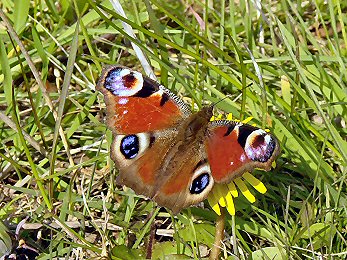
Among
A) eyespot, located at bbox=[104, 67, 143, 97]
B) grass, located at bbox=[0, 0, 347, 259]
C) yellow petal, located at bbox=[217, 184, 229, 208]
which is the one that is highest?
eyespot, located at bbox=[104, 67, 143, 97]

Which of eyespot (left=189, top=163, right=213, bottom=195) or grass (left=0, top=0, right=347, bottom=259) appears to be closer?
eyespot (left=189, top=163, right=213, bottom=195)

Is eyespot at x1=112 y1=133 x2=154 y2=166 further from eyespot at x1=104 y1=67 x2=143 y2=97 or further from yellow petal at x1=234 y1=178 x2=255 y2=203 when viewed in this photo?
yellow petal at x1=234 y1=178 x2=255 y2=203

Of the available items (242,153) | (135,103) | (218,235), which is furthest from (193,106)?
(242,153)

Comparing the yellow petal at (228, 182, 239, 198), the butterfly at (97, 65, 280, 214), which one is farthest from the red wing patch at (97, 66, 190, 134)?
the yellow petal at (228, 182, 239, 198)

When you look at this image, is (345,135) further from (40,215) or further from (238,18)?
(40,215)

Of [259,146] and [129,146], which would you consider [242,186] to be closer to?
[259,146]

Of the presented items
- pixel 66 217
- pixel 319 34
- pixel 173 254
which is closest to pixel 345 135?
pixel 319 34
